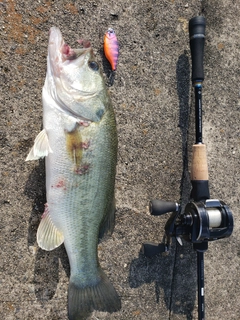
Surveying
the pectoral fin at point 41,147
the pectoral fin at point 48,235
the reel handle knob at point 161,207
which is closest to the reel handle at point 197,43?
the reel handle knob at point 161,207

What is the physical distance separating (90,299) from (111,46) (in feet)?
5.00

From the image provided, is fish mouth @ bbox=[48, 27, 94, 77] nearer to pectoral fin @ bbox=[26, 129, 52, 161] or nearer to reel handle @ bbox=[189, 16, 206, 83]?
pectoral fin @ bbox=[26, 129, 52, 161]

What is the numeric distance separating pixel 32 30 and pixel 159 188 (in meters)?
1.29

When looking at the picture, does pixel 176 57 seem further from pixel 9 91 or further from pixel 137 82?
pixel 9 91

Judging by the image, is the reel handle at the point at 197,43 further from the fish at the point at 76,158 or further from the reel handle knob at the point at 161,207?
the reel handle knob at the point at 161,207

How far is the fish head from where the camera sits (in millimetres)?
1683

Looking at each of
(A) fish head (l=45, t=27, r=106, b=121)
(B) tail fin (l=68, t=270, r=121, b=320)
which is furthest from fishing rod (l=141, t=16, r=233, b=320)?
(A) fish head (l=45, t=27, r=106, b=121)

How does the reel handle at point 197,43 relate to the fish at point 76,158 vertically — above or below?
Result: above

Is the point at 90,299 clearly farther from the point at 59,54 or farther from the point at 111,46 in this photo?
the point at 111,46

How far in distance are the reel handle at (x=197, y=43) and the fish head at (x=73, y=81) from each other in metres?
0.70

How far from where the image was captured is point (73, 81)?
5.58 feet

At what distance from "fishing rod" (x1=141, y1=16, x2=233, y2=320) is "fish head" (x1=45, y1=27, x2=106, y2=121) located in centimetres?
68

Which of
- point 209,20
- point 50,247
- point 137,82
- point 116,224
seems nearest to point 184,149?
point 137,82

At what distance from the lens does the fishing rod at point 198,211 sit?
1.87 m
